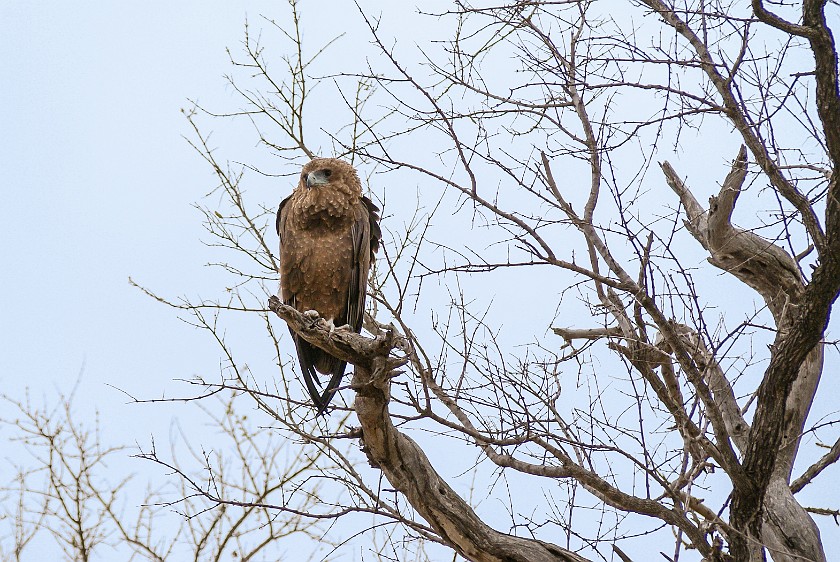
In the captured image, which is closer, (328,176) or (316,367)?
(328,176)

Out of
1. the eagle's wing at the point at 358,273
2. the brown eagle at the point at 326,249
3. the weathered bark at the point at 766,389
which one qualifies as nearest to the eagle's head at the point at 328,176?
the brown eagle at the point at 326,249

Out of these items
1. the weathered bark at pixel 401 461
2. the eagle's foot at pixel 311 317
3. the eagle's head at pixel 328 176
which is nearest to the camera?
the weathered bark at pixel 401 461

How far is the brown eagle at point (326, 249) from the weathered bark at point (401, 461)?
1.85ft

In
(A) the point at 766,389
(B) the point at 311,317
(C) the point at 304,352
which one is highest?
(C) the point at 304,352

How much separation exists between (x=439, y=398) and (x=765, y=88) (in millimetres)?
1906

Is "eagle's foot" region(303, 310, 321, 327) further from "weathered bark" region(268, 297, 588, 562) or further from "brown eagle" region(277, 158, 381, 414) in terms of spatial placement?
"brown eagle" region(277, 158, 381, 414)

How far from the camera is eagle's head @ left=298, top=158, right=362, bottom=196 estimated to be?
13.4 feet

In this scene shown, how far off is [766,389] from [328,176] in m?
2.21

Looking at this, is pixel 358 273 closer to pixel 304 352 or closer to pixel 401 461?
pixel 304 352

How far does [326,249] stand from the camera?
4098 millimetres

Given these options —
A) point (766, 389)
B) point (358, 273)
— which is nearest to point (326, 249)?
point (358, 273)

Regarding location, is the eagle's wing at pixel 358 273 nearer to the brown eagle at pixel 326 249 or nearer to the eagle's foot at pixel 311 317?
the brown eagle at pixel 326 249

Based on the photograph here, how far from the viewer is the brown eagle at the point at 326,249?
410 cm

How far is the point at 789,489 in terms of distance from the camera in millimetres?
4047
